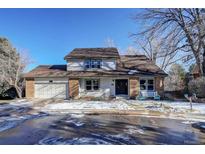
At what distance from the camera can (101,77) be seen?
19594 mm

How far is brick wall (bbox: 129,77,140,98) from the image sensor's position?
19.3 meters

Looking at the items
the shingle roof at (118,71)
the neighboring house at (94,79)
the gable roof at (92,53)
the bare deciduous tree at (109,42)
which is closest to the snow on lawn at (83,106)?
the neighboring house at (94,79)

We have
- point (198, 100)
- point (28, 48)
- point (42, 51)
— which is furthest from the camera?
point (28, 48)

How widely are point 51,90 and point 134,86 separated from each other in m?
7.76

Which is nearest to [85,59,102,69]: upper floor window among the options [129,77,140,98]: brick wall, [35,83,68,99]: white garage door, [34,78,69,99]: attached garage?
[34,78,69,99]: attached garage

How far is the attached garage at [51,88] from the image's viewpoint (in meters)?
19.8

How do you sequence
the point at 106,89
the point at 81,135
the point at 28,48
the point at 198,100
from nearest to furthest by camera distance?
1. the point at 81,135
2. the point at 198,100
3. the point at 106,89
4. the point at 28,48

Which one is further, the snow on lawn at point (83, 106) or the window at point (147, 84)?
the window at point (147, 84)

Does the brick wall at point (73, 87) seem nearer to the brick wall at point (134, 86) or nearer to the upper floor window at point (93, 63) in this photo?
the upper floor window at point (93, 63)

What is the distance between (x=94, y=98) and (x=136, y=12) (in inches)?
343

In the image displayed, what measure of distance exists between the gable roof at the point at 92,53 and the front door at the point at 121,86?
7.91 feet

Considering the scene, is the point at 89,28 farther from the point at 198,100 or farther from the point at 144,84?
the point at 198,100

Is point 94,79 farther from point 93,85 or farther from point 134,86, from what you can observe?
point 134,86
